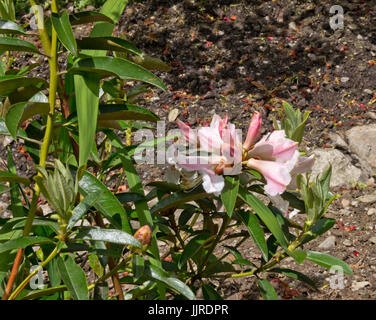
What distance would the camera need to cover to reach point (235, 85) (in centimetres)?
356

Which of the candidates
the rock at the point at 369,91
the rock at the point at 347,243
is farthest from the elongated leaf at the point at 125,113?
the rock at the point at 369,91

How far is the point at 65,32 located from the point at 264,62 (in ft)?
9.34

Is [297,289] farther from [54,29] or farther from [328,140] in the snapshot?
[54,29]

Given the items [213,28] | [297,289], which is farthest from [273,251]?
[213,28]

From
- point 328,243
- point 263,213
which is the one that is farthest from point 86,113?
point 328,243

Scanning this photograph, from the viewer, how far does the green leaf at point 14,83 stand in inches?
41.0

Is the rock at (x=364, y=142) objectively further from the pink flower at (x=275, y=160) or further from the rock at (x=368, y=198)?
the pink flower at (x=275, y=160)

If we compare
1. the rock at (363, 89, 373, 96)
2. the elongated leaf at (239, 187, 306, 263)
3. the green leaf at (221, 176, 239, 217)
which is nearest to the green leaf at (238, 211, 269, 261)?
the elongated leaf at (239, 187, 306, 263)

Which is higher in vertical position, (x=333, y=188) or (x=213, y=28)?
(x=213, y=28)

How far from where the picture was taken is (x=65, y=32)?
39.4 inches

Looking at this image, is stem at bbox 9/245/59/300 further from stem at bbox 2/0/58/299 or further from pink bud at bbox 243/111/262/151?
pink bud at bbox 243/111/262/151

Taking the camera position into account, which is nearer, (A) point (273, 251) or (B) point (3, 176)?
(B) point (3, 176)

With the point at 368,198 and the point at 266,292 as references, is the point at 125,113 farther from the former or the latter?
the point at 368,198

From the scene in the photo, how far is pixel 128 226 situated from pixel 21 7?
3.51 m
